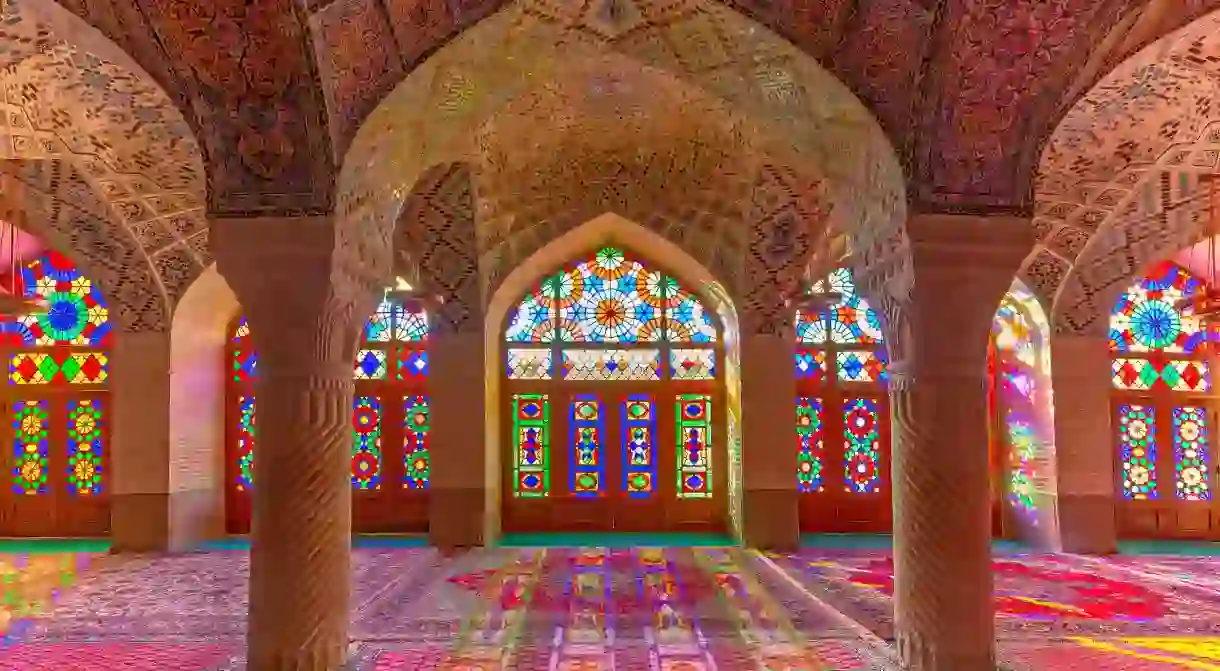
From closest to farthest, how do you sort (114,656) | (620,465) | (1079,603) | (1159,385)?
(114,656), (1079,603), (1159,385), (620,465)

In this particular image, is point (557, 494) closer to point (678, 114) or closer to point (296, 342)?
point (678, 114)

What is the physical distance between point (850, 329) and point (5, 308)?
9399 mm

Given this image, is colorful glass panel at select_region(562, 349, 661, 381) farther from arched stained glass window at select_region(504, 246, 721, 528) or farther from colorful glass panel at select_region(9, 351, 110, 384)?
colorful glass panel at select_region(9, 351, 110, 384)

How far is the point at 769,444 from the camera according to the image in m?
10.8

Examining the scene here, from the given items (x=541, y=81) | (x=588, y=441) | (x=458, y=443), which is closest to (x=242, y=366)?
(x=458, y=443)

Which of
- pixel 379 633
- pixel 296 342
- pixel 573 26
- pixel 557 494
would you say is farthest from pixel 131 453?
pixel 573 26

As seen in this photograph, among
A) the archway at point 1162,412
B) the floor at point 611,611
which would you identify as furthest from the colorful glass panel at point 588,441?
the archway at point 1162,412

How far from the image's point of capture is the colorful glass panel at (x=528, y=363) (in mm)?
12047

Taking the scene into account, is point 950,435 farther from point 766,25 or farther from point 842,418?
point 842,418

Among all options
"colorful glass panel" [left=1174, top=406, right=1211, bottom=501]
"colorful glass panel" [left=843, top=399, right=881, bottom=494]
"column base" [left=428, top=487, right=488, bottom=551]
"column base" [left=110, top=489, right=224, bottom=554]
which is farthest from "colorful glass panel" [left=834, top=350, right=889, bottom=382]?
"column base" [left=110, top=489, right=224, bottom=554]

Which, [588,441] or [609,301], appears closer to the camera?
[588,441]

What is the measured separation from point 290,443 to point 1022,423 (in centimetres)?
956

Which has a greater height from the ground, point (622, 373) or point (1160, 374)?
point (622, 373)

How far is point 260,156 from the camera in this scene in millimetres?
5039
